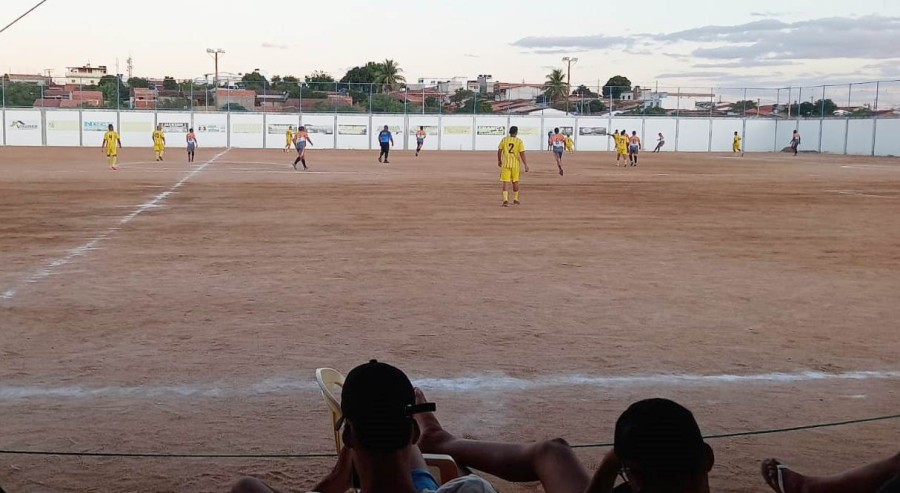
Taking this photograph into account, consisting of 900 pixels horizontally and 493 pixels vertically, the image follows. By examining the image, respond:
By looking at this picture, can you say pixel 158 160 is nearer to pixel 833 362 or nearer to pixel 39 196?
pixel 39 196

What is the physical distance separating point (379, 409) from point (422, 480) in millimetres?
473

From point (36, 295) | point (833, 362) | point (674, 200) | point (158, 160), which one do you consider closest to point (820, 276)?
point (833, 362)

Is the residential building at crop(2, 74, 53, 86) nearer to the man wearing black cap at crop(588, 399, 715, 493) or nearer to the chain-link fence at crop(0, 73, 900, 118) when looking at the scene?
the chain-link fence at crop(0, 73, 900, 118)

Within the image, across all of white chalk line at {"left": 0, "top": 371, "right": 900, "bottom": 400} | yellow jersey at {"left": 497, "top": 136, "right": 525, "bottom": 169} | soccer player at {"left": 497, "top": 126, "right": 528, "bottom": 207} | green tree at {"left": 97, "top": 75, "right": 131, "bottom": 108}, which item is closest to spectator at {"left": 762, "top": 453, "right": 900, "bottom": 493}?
white chalk line at {"left": 0, "top": 371, "right": 900, "bottom": 400}

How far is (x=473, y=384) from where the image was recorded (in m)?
6.12

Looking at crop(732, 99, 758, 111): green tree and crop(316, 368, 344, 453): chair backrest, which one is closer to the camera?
crop(316, 368, 344, 453): chair backrest

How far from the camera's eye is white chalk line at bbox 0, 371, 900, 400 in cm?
584

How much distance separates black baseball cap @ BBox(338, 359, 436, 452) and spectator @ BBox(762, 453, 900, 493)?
1844 mm

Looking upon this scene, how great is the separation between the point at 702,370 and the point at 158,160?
36631 mm

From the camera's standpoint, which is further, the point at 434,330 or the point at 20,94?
the point at 20,94

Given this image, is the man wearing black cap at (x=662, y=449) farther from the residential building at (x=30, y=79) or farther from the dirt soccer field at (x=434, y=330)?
the residential building at (x=30, y=79)

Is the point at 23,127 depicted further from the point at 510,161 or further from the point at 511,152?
the point at 510,161

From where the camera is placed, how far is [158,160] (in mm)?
39656

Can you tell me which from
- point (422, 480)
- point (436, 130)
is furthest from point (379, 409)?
point (436, 130)
